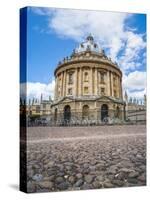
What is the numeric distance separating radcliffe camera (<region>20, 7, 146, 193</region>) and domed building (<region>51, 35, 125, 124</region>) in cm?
2

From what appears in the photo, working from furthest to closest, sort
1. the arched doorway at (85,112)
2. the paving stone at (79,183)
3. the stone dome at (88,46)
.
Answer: the arched doorway at (85,112), the stone dome at (88,46), the paving stone at (79,183)

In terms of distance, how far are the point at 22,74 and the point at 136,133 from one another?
2.25m

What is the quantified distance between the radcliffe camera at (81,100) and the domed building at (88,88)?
0.02 meters

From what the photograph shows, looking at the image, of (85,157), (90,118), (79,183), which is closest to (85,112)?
(90,118)

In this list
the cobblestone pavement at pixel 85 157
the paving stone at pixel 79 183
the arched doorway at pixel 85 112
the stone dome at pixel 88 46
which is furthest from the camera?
the arched doorway at pixel 85 112

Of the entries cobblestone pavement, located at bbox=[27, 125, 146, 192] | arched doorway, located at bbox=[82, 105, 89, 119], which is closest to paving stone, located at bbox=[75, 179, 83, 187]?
cobblestone pavement, located at bbox=[27, 125, 146, 192]

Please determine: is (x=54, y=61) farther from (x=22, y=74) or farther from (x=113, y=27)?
(x=113, y=27)

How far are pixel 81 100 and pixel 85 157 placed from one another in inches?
39.0

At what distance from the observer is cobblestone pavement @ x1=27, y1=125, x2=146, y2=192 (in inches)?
359

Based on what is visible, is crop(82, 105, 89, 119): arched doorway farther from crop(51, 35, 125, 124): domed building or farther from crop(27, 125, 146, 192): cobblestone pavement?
crop(27, 125, 146, 192): cobblestone pavement

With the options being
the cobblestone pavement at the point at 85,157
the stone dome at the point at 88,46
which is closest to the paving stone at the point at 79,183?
the cobblestone pavement at the point at 85,157

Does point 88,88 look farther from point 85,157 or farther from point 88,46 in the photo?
point 85,157

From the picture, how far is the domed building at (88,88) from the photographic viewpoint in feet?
31.4

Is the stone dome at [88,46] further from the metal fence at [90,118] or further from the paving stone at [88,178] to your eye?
the paving stone at [88,178]
